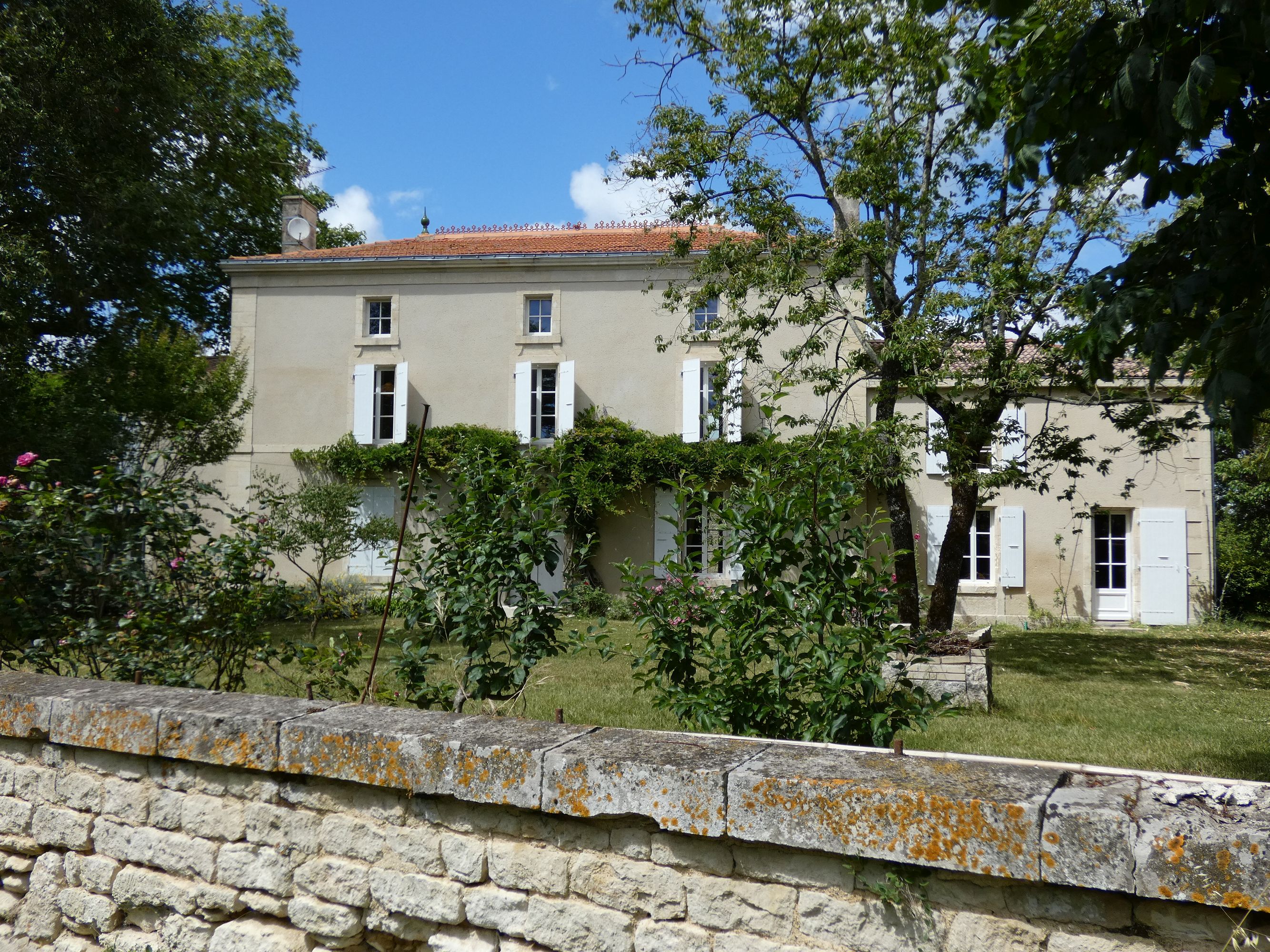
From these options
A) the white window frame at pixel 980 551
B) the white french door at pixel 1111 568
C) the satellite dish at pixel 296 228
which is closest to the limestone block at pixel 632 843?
the white window frame at pixel 980 551

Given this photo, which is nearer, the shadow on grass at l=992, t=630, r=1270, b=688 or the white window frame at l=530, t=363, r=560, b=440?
the shadow on grass at l=992, t=630, r=1270, b=688

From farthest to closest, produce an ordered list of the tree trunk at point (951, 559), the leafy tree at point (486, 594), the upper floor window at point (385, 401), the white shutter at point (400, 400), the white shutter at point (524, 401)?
the upper floor window at point (385, 401) → the white shutter at point (400, 400) → the white shutter at point (524, 401) → the tree trunk at point (951, 559) → the leafy tree at point (486, 594)

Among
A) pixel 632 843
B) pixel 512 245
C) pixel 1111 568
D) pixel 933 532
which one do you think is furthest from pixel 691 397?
pixel 632 843

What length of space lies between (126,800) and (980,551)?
52.6ft

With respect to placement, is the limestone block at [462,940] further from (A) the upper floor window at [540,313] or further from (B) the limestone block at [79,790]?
(A) the upper floor window at [540,313]

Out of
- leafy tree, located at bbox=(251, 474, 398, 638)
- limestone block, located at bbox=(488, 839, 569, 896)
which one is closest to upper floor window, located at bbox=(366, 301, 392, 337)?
leafy tree, located at bbox=(251, 474, 398, 638)

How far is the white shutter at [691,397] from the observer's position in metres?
16.6

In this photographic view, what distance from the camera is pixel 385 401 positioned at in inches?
704

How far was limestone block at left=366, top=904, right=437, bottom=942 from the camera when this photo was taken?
2527mm

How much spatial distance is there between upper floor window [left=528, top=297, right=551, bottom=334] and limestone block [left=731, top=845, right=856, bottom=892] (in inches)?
635

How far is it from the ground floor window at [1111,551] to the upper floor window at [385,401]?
13.4 meters

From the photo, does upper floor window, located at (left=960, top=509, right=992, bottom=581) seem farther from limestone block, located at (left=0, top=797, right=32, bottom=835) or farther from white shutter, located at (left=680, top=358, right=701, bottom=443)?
limestone block, located at (left=0, top=797, right=32, bottom=835)

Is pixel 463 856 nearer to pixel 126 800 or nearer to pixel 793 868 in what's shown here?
pixel 793 868

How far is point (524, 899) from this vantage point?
238cm
